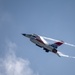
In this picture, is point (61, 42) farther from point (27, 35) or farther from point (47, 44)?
point (27, 35)

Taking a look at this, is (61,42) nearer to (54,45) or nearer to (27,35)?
(54,45)

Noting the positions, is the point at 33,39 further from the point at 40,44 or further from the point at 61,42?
the point at 61,42

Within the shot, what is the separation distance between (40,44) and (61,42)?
13.2 meters

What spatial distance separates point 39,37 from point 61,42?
657 inches

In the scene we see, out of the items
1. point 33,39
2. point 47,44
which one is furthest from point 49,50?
point 33,39

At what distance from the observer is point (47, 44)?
13138 cm

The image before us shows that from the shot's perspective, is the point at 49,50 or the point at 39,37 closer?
the point at 49,50

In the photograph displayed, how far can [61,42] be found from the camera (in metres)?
130

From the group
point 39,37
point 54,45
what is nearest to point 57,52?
point 54,45

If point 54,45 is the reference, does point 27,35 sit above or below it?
above

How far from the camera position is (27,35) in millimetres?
141875

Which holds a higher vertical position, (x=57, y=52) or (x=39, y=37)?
(x=39, y=37)

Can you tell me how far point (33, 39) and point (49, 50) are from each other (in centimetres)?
1361

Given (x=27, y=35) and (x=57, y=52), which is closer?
(x=57, y=52)
